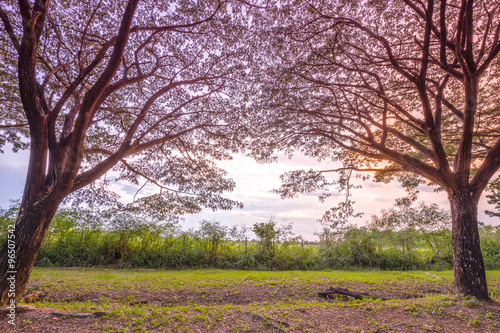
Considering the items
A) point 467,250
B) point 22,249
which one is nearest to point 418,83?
point 467,250

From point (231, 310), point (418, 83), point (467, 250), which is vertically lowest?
point (231, 310)

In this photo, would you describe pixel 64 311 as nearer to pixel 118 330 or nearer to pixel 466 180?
pixel 118 330

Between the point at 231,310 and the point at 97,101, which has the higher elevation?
the point at 97,101

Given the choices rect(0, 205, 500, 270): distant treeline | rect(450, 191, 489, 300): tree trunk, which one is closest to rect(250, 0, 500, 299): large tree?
rect(450, 191, 489, 300): tree trunk

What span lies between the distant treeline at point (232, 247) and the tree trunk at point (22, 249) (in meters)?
4.32

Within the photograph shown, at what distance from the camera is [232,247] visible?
9.92 meters

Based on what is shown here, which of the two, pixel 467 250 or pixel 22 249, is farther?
pixel 467 250

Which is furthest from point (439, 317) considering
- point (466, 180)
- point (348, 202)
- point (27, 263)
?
point (27, 263)

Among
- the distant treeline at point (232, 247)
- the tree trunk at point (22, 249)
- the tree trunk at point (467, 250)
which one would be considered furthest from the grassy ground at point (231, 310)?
the distant treeline at point (232, 247)

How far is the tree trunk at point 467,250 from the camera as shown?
4.51m

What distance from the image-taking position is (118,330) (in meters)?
2.67

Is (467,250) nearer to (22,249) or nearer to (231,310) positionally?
(231,310)

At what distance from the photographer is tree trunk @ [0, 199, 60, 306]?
3.31 m

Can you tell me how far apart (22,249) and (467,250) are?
784 cm
